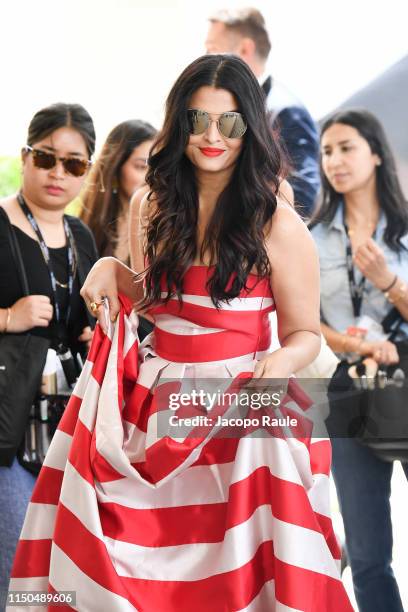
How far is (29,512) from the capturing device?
2.00m

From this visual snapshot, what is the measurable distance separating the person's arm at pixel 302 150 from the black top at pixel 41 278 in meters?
1.02

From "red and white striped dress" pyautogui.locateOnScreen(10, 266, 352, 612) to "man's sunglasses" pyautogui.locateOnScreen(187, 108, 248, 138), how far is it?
0.31m

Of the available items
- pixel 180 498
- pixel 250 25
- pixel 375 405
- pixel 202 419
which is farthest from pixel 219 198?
pixel 250 25

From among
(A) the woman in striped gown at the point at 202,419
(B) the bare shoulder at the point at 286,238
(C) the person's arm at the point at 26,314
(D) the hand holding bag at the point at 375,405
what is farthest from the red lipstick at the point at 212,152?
(D) the hand holding bag at the point at 375,405

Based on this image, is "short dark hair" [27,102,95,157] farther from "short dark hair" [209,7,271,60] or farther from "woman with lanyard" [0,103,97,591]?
"short dark hair" [209,7,271,60]

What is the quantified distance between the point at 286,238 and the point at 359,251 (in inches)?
47.8

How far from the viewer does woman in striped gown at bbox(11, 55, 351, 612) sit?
5.83 ft

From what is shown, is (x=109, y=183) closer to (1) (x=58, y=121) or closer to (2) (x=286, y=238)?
(1) (x=58, y=121)

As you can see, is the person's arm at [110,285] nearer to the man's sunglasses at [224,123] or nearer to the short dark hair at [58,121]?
the man's sunglasses at [224,123]

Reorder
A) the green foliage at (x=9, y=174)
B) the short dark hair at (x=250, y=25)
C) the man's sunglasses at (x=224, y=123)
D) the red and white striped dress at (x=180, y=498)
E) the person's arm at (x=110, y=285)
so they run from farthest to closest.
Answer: the green foliage at (x=9, y=174) → the short dark hair at (x=250, y=25) → the person's arm at (x=110, y=285) → the man's sunglasses at (x=224, y=123) → the red and white striped dress at (x=180, y=498)

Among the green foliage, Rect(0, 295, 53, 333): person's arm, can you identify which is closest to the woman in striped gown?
Rect(0, 295, 53, 333): person's arm

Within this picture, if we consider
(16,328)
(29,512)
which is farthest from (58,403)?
(29,512)

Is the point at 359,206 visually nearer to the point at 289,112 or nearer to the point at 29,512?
the point at 289,112

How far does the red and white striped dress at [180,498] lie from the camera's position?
1.76 meters
